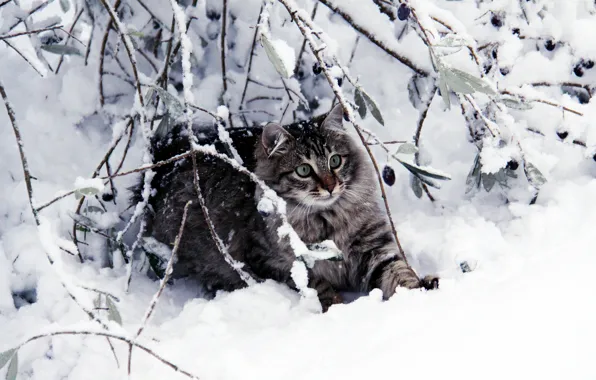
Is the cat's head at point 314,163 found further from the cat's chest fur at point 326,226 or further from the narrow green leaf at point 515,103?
the narrow green leaf at point 515,103

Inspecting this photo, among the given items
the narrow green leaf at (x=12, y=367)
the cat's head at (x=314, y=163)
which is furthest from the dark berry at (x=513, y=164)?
the narrow green leaf at (x=12, y=367)

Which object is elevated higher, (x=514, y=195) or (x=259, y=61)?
(x=259, y=61)

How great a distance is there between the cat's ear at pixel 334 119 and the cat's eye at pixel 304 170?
8.5 inches

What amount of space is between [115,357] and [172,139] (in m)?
1.34

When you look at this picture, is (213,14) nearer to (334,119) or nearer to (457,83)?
(334,119)

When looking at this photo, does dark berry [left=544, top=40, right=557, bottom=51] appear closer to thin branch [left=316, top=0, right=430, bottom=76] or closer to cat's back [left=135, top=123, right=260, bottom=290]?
thin branch [left=316, top=0, right=430, bottom=76]

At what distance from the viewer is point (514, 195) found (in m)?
2.61

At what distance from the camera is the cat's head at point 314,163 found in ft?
8.24

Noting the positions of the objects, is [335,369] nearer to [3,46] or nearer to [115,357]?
[115,357]

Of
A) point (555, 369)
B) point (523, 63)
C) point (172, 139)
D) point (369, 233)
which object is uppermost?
point (523, 63)

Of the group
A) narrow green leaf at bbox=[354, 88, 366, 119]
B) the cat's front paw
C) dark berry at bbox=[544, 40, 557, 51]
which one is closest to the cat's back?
narrow green leaf at bbox=[354, 88, 366, 119]

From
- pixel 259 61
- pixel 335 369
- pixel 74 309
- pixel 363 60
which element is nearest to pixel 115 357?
pixel 74 309

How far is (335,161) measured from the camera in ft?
8.57

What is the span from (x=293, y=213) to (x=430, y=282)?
2.39 feet
